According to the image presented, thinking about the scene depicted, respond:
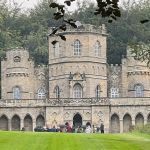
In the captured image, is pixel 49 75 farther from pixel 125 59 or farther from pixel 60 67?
pixel 125 59

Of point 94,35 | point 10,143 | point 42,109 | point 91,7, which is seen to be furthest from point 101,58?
point 10,143

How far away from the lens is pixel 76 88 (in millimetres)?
76500

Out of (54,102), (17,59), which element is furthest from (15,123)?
(17,59)

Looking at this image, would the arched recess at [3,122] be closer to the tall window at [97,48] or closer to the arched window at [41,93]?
the arched window at [41,93]

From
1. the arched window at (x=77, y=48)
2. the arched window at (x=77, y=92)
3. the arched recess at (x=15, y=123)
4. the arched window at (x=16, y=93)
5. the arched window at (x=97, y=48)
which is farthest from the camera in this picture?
the arched window at (x=97, y=48)

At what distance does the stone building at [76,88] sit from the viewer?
72.9 meters

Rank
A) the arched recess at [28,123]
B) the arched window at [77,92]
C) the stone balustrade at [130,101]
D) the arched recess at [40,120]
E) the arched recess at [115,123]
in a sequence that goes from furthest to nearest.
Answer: the arched window at [77,92] < the arched recess at [28,123] < the arched recess at [40,120] < the arched recess at [115,123] < the stone balustrade at [130,101]

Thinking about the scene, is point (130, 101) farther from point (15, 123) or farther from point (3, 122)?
point (3, 122)

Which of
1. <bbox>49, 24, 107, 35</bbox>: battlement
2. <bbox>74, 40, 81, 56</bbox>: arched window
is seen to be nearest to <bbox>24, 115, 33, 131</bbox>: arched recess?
<bbox>74, 40, 81, 56</bbox>: arched window

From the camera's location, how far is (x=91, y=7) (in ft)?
322

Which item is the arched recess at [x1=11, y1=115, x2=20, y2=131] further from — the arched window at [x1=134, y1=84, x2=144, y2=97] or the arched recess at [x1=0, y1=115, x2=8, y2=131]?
the arched window at [x1=134, y1=84, x2=144, y2=97]

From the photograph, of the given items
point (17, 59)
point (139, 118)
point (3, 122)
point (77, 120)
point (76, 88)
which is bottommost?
point (3, 122)

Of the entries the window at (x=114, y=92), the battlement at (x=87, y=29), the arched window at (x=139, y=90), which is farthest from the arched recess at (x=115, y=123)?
the battlement at (x=87, y=29)

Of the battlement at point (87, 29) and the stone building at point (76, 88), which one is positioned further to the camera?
the battlement at point (87, 29)
